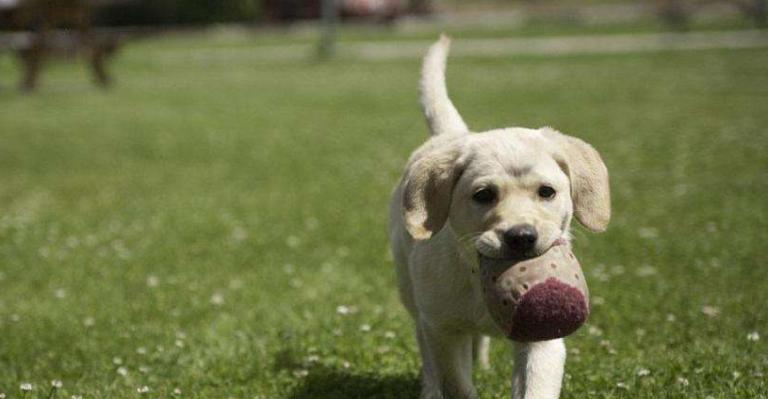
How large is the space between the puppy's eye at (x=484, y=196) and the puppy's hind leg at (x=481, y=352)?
5.07ft

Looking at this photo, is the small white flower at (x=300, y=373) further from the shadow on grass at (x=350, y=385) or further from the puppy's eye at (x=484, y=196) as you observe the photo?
the puppy's eye at (x=484, y=196)

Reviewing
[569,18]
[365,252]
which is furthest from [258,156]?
[569,18]

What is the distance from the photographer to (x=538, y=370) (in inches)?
156

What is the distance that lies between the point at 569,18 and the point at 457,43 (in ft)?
26.5

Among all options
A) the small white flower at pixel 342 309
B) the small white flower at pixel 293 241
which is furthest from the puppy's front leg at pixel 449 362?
the small white flower at pixel 293 241

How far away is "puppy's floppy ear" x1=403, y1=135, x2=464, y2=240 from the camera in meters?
4.05

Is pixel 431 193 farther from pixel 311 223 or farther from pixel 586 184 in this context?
pixel 311 223

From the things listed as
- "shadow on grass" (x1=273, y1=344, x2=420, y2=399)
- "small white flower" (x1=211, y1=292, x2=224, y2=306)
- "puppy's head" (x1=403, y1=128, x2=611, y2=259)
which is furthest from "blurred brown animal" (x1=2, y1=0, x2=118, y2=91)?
"puppy's head" (x1=403, y1=128, x2=611, y2=259)

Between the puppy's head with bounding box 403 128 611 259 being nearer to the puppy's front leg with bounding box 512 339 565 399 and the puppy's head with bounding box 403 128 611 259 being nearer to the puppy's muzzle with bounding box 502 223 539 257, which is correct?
the puppy's muzzle with bounding box 502 223 539 257

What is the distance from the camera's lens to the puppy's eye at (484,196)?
12.7 feet

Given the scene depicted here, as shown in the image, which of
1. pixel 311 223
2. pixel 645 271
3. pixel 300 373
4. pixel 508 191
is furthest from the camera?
pixel 311 223

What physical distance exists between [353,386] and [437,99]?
172cm

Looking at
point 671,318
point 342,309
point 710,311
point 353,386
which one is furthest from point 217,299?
point 710,311

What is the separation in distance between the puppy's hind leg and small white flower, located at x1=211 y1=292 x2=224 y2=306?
7.54ft
